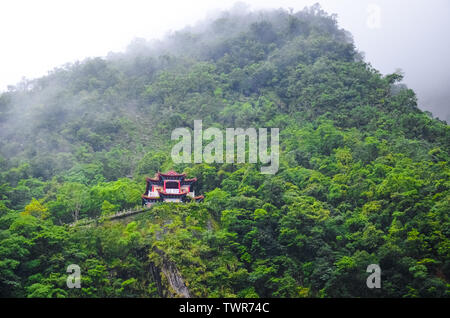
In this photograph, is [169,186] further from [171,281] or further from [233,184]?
[171,281]

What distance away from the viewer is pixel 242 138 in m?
40.0

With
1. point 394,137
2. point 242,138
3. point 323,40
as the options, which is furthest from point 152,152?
point 323,40

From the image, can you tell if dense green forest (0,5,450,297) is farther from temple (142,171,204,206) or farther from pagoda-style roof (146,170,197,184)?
pagoda-style roof (146,170,197,184)

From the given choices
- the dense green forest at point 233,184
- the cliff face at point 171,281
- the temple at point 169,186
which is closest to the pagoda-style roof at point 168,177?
the temple at point 169,186

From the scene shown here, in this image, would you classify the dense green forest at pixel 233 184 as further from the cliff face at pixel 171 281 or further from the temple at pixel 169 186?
the temple at pixel 169 186

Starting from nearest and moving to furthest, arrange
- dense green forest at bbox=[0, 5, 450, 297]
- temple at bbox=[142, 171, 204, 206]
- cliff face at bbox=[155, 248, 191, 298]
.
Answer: cliff face at bbox=[155, 248, 191, 298] < dense green forest at bbox=[0, 5, 450, 297] < temple at bbox=[142, 171, 204, 206]

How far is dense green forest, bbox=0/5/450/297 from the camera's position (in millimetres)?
23906

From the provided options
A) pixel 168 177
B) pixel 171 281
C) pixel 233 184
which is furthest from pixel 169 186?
pixel 171 281

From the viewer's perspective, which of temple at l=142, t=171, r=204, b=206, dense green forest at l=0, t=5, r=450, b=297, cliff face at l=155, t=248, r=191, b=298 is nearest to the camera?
cliff face at l=155, t=248, r=191, b=298

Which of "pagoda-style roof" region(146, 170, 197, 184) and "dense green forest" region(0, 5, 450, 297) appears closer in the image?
"dense green forest" region(0, 5, 450, 297)

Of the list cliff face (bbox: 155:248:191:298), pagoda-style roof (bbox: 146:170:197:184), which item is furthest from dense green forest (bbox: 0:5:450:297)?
pagoda-style roof (bbox: 146:170:197:184)

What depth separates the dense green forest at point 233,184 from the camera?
941 inches
